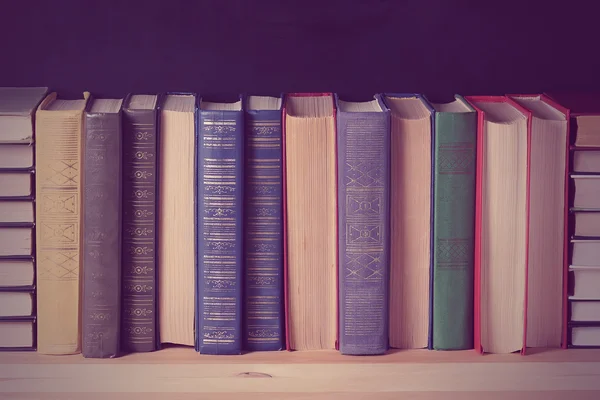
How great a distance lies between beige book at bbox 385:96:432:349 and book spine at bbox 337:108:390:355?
3 cm

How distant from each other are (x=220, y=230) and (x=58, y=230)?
0.73 feet

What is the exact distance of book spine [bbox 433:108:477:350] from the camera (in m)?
1.07

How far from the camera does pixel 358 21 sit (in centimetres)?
124

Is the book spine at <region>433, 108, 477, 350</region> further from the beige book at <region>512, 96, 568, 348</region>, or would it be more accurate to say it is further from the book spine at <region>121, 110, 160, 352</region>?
the book spine at <region>121, 110, 160, 352</region>

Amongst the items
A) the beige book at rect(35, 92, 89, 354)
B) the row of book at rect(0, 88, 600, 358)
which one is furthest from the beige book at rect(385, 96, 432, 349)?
the beige book at rect(35, 92, 89, 354)

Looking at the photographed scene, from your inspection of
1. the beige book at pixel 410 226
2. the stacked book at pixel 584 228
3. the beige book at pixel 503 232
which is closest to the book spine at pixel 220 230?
the beige book at pixel 410 226

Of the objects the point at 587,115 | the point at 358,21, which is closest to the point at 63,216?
the point at 358,21

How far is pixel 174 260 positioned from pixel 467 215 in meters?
0.41

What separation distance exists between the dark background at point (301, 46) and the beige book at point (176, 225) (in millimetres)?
161

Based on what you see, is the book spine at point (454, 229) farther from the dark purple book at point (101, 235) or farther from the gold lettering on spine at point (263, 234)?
the dark purple book at point (101, 235)

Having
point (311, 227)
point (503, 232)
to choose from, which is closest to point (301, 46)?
point (311, 227)

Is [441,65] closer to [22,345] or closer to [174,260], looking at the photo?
[174,260]

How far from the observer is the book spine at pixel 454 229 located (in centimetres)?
107

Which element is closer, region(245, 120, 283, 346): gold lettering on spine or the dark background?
region(245, 120, 283, 346): gold lettering on spine
